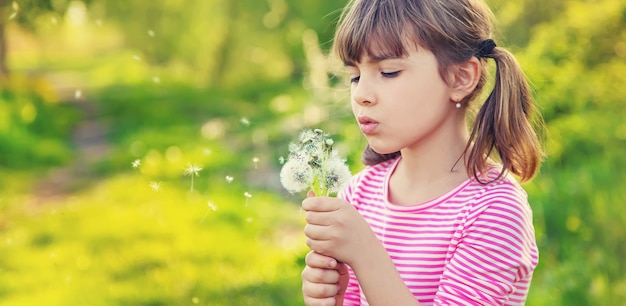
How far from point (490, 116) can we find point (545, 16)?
3.78 meters

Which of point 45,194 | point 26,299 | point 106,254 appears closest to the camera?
point 26,299

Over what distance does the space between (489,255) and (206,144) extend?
6199mm

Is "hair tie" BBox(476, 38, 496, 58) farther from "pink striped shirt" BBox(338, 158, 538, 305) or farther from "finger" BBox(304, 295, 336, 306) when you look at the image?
"finger" BBox(304, 295, 336, 306)

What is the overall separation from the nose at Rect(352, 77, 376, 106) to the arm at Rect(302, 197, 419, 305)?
26cm

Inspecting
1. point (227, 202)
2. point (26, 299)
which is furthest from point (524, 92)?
point (227, 202)

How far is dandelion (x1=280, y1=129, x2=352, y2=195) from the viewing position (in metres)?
1.81

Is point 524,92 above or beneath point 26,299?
beneath

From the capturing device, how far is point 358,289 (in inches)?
86.4

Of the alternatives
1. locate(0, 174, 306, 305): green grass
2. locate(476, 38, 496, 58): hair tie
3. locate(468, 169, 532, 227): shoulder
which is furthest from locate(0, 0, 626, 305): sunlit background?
locate(468, 169, 532, 227): shoulder

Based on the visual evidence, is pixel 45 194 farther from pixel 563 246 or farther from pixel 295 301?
pixel 563 246

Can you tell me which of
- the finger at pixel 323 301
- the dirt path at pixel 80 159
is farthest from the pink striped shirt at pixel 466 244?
the dirt path at pixel 80 159

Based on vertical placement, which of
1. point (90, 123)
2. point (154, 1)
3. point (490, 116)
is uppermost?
point (154, 1)

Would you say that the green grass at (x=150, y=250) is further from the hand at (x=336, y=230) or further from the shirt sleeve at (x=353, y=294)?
the hand at (x=336, y=230)

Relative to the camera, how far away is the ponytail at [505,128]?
201 centimetres
